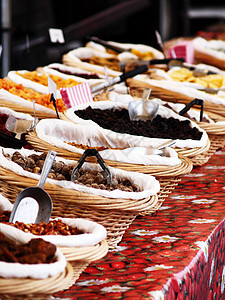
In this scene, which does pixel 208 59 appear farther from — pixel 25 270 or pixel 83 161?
pixel 25 270

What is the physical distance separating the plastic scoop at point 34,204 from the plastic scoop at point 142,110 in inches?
44.3

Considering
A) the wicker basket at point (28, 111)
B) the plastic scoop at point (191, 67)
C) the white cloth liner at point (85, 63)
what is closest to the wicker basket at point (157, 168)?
the wicker basket at point (28, 111)

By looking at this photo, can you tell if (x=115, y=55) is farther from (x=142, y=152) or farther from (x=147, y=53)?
(x=142, y=152)

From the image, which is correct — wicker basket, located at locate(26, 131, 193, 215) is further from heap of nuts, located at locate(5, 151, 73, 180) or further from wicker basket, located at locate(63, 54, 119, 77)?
wicker basket, located at locate(63, 54, 119, 77)

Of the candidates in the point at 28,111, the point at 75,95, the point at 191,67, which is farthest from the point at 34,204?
the point at 191,67

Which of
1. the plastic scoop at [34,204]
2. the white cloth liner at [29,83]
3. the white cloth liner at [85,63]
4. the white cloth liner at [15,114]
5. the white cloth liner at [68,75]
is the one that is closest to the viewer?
the plastic scoop at [34,204]

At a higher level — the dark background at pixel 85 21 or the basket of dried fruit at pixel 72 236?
the basket of dried fruit at pixel 72 236

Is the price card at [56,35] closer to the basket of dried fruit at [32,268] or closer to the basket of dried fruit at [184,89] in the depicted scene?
the basket of dried fruit at [184,89]

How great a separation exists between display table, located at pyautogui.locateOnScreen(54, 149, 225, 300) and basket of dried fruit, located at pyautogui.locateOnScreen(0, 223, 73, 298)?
0.14 metres

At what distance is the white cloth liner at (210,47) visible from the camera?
4281mm

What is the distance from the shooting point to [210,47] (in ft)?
15.9

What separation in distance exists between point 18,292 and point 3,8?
3.88 m

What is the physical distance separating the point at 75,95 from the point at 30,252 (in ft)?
4.97

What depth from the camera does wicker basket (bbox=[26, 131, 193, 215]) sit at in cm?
172
